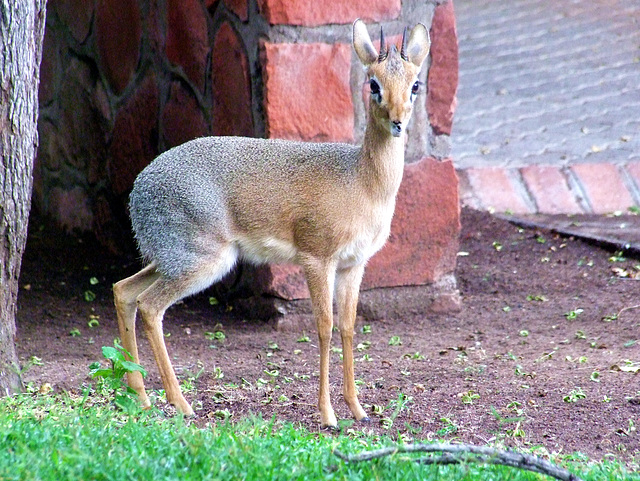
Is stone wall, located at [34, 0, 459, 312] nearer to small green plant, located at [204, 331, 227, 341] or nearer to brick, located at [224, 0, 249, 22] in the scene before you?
brick, located at [224, 0, 249, 22]

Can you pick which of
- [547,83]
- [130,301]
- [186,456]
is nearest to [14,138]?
[130,301]

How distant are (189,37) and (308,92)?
948 millimetres

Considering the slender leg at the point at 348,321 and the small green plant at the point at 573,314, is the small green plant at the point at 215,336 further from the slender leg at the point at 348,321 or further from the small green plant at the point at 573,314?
the small green plant at the point at 573,314

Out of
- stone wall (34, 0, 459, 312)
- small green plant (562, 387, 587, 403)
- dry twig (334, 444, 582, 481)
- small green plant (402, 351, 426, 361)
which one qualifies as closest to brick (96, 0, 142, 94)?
stone wall (34, 0, 459, 312)

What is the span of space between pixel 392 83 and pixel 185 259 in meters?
1.05

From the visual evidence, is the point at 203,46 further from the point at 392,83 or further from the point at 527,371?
the point at 527,371

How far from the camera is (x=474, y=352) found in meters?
4.73

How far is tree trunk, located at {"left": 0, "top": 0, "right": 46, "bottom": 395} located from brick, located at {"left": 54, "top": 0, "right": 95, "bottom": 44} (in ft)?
10.5

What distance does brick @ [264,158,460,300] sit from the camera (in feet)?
17.0

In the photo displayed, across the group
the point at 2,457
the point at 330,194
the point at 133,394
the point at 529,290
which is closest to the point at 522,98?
the point at 529,290

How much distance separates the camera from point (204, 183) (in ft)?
12.7

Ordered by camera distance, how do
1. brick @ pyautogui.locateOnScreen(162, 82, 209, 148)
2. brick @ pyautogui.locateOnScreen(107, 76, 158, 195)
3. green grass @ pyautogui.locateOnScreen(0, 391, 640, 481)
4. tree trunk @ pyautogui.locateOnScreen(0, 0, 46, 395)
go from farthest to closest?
1. brick @ pyautogui.locateOnScreen(107, 76, 158, 195)
2. brick @ pyautogui.locateOnScreen(162, 82, 209, 148)
3. tree trunk @ pyautogui.locateOnScreen(0, 0, 46, 395)
4. green grass @ pyautogui.locateOnScreen(0, 391, 640, 481)

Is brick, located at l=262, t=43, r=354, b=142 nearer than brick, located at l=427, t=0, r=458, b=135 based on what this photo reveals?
Yes

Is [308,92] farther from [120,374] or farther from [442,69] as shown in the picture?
[120,374]
